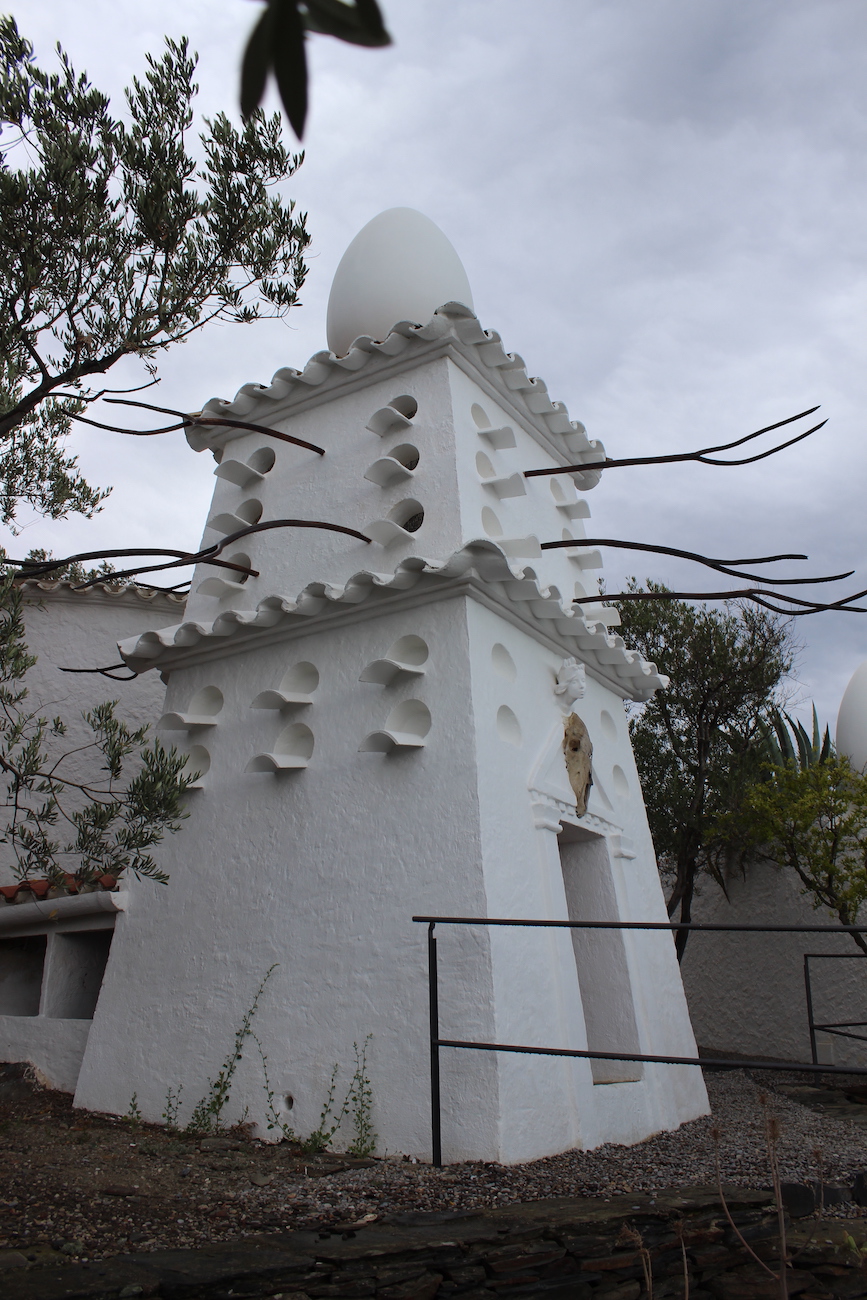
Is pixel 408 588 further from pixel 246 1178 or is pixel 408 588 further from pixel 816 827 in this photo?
pixel 816 827

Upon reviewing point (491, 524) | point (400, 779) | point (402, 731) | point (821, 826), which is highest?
point (491, 524)

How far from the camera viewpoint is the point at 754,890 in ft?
38.2

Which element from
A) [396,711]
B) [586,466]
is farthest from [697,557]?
[396,711]

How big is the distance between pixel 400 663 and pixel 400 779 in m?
0.75

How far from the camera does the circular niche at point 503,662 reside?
6328mm

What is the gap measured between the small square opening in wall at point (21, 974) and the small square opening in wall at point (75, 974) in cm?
61

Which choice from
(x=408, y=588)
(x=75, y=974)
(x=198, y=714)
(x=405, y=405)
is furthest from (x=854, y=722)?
(x=75, y=974)

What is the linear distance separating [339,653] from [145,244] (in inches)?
112

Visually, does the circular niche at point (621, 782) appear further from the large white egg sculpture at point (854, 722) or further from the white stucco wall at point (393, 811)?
the large white egg sculpture at point (854, 722)

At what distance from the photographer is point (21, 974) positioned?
7.93 m

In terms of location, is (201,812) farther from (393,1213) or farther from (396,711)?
(393,1213)

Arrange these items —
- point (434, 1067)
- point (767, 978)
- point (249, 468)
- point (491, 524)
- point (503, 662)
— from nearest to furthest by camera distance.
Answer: point (434, 1067) < point (503, 662) < point (491, 524) < point (249, 468) < point (767, 978)

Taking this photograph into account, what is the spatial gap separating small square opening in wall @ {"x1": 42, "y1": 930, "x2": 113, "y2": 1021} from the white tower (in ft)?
→ 3.00

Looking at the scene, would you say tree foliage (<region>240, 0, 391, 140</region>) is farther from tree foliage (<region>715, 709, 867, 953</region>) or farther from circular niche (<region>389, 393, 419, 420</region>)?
tree foliage (<region>715, 709, 867, 953</region>)
